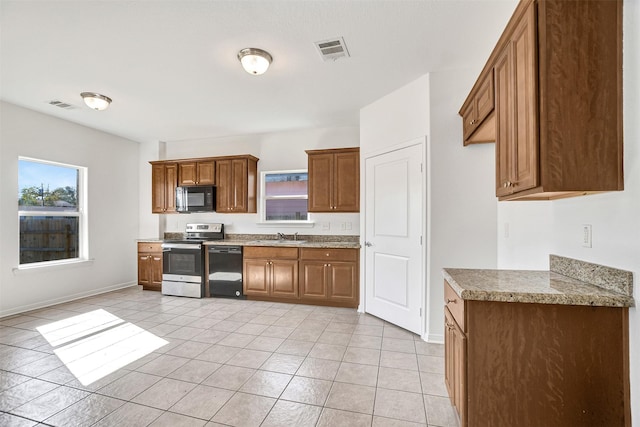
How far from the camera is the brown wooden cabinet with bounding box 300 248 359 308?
4.09 m

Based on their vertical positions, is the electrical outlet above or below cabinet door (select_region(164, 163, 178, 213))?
below

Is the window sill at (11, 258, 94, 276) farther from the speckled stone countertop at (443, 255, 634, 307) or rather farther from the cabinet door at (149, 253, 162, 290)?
the speckled stone countertop at (443, 255, 634, 307)

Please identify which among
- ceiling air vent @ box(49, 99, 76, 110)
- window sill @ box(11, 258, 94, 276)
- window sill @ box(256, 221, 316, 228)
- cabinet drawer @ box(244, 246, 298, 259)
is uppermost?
ceiling air vent @ box(49, 99, 76, 110)

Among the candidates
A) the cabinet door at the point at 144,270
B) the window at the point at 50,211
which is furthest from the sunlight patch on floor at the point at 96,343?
the cabinet door at the point at 144,270

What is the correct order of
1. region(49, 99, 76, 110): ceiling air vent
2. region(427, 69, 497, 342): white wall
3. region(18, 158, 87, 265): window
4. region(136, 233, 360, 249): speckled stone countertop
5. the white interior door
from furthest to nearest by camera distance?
1. region(136, 233, 360, 249): speckled stone countertop
2. region(18, 158, 87, 265): window
3. region(49, 99, 76, 110): ceiling air vent
4. the white interior door
5. region(427, 69, 497, 342): white wall

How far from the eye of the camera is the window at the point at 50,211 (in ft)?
13.2

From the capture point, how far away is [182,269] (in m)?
4.81

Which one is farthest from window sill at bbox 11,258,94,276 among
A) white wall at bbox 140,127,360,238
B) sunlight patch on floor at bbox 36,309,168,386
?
white wall at bbox 140,127,360,238

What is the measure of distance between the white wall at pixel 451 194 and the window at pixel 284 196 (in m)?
2.36

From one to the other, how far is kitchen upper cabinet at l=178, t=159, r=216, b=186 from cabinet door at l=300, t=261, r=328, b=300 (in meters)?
2.24

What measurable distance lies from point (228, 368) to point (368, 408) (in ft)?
3.96

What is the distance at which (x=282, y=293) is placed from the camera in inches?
173

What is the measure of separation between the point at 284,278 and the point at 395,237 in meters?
1.83

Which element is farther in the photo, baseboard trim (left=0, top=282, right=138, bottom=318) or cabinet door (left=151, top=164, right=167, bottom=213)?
cabinet door (left=151, top=164, right=167, bottom=213)
